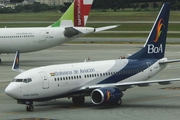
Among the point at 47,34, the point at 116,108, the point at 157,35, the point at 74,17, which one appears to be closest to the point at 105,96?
the point at 116,108

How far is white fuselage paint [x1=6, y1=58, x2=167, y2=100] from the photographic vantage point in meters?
35.9

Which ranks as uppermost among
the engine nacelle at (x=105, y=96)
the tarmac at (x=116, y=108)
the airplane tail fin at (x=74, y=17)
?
the airplane tail fin at (x=74, y=17)

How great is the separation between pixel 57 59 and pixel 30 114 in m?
39.3

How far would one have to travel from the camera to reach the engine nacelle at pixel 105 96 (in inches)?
1462

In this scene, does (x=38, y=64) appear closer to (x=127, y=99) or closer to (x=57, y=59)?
(x=57, y=59)

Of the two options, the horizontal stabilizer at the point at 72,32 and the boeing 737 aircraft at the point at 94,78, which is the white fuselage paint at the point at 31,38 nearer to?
the horizontal stabilizer at the point at 72,32

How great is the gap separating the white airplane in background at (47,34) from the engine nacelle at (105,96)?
30848mm

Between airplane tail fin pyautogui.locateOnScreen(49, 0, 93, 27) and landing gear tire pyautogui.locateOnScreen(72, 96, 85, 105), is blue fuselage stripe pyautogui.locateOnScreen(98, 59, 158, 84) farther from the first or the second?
airplane tail fin pyautogui.locateOnScreen(49, 0, 93, 27)

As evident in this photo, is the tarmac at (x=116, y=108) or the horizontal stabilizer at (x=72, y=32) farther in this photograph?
the horizontal stabilizer at (x=72, y=32)

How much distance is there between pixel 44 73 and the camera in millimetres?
36875

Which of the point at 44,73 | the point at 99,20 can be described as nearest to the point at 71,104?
the point at 44,73

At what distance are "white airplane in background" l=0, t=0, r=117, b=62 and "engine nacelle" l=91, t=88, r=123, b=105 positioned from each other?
101ft

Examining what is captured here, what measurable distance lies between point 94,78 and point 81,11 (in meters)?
32.9

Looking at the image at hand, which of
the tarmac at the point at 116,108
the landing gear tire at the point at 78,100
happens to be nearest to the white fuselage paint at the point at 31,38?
the tarmac at the point at 116,108
